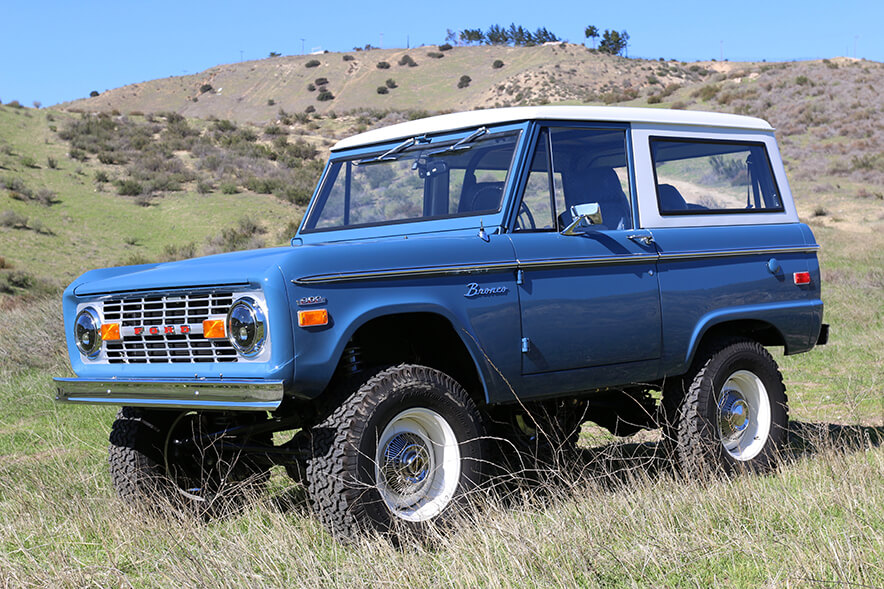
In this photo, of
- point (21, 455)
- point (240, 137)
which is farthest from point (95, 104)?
point (21, 455)

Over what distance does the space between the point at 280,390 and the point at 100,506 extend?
1.81 m

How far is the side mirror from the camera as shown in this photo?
491cm

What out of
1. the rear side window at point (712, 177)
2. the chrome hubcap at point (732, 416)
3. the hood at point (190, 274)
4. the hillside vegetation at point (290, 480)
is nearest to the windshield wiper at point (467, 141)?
the rear side window at point (712, 177)

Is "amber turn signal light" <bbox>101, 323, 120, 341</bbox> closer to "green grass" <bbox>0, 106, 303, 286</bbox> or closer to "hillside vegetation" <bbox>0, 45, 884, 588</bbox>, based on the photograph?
"hillside vegetation" <bbox>0, 45, 884, 588</bbox>

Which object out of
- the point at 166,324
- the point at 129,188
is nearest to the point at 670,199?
the point at 166,324

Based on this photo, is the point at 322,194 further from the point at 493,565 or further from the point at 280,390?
the point at 493,565

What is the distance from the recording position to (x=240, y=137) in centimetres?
4138

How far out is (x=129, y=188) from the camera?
32.4m

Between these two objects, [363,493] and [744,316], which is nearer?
[363,493]

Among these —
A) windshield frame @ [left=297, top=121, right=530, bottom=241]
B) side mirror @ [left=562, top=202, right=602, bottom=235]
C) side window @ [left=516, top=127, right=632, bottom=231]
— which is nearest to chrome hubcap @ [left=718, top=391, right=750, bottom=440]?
side window @ [left=516, top=127, right=632, bottom=231]

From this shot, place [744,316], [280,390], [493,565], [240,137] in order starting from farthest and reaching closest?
[240,137] < [744,316] < [280,390] < [493,565]

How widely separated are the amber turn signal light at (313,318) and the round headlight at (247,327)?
169mm

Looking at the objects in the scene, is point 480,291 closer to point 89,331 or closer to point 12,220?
point 89,331

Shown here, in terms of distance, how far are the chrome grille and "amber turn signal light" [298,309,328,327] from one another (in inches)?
14.6
